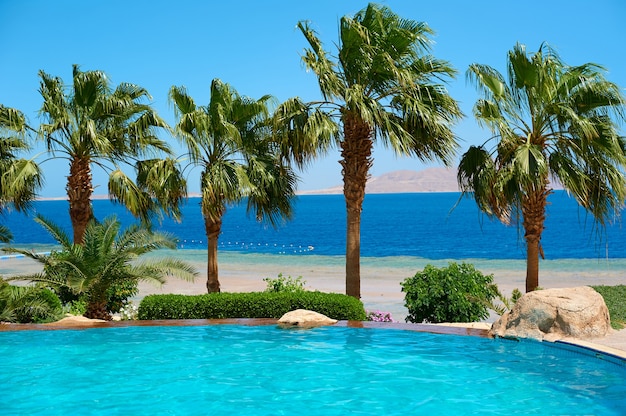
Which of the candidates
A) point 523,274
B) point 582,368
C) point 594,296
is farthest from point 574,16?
point 582,368

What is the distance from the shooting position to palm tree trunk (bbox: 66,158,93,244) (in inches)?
685

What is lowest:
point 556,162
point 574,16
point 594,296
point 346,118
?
point 594,296

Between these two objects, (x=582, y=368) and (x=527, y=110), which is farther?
(x=527, y=110)

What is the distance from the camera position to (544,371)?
1077cm

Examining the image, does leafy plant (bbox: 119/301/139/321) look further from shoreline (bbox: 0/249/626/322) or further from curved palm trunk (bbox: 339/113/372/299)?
shoreline (bbox: 0/249/626/322)

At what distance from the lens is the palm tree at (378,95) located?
50.3ft

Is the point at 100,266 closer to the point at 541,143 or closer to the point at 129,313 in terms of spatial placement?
the point at 129,313

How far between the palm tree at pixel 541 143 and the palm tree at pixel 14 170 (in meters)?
10.8

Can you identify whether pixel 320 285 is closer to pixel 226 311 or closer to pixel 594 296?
pixel 226 311

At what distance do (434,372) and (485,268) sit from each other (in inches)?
1276

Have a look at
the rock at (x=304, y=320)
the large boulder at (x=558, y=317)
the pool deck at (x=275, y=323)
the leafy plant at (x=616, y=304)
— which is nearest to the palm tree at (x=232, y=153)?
the pool deck at (x=275, y=323)

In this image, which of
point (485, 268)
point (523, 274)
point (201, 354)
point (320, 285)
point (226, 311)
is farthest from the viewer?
point (485, 268)

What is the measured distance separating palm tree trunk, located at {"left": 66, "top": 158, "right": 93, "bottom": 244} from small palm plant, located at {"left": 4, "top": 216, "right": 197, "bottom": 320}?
1.67 m

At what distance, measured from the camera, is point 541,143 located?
15.5 meters
